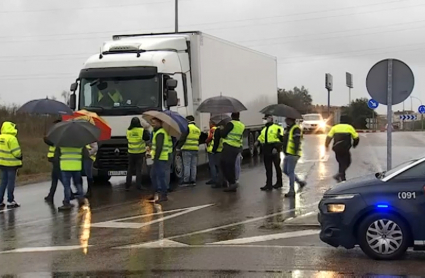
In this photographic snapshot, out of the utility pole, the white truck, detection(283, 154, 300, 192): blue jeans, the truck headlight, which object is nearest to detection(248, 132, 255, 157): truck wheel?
the white truck

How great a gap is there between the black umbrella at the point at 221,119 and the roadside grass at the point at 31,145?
4497mm

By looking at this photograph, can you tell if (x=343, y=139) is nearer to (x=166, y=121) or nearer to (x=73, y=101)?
(x=166, y=121)

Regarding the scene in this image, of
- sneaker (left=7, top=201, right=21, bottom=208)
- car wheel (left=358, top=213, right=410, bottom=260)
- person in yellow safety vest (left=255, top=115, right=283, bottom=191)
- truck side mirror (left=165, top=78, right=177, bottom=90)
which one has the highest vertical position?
truck side mirror (left=165, top=78, right=177, bottom=90)

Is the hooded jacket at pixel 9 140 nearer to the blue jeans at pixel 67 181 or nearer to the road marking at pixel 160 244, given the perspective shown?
the blue jeans at pixel 67 181

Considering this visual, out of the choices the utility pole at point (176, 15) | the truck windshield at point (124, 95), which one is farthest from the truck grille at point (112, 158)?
the utility pole at point (176, 15)

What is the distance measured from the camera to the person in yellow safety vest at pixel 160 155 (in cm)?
1277

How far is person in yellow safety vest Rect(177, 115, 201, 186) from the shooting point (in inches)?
611

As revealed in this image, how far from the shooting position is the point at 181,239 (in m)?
9.15

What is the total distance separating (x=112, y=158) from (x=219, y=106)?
9.90ft

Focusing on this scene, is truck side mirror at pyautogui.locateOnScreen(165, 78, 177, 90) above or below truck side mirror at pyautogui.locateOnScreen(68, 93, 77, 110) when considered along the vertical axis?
above

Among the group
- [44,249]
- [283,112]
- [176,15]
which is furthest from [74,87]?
[176,15]

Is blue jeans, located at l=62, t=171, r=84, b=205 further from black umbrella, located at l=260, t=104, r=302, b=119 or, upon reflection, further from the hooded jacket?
black umbrella, located at l=260, t=104, r=302, b=119

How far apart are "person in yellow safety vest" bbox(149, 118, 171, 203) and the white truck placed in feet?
7.52

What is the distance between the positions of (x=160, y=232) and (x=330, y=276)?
359 centimetres
